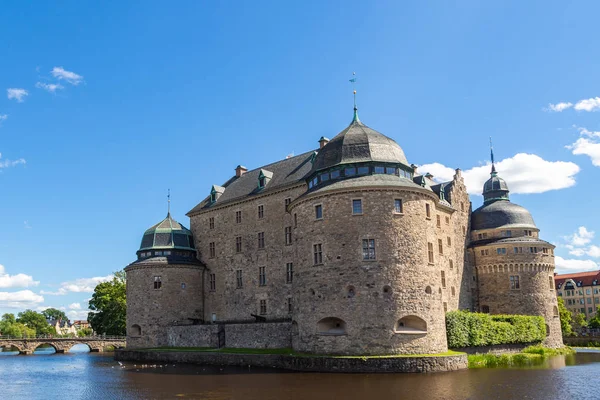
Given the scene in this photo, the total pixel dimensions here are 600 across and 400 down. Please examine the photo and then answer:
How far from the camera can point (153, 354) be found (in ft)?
146

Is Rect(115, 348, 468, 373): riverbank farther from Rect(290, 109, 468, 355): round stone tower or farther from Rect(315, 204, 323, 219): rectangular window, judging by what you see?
Rect(315, 204, 323, 219): rectangular window

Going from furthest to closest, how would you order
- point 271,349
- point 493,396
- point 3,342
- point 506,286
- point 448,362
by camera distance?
point 3,342
point 506,286
point 271,349
point 448,362
point 493,396

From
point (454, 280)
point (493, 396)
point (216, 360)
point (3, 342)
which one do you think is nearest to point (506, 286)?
point (454, 280)

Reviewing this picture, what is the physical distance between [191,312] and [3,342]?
32565 mm

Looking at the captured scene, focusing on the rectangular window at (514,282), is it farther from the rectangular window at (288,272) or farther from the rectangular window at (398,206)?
the rectangular window at (398,206)

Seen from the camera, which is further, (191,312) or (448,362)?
(191,312)

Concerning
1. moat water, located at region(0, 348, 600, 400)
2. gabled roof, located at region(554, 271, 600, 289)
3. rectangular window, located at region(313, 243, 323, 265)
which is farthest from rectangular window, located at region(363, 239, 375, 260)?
gabled roof, located at region(554, 271, 600, 289)

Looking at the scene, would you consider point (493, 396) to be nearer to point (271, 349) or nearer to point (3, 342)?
point (271, 349)

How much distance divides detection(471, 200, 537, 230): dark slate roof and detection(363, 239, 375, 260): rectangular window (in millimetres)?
21667

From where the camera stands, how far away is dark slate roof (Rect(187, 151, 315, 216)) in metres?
45.9

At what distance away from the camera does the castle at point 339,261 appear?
32.8m

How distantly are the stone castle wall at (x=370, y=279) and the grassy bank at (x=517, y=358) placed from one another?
3.06 meters

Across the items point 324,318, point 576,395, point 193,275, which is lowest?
point 576,395

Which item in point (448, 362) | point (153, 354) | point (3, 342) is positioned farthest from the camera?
point (3, 342)
